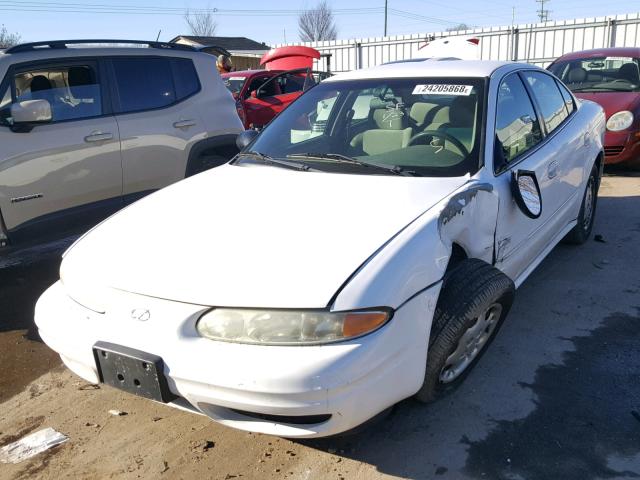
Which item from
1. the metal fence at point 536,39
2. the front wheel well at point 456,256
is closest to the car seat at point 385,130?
the front wheel well at point 456,256

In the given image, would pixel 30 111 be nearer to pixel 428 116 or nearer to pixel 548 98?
pixel 428 116

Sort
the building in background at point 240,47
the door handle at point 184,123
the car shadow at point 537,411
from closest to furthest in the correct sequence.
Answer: the car shadow at point 537,411
the door handle at point 184,123
the building in background at point 240,47

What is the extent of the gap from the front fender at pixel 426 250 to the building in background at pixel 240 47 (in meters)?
28.3

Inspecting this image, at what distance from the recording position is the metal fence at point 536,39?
1681cm

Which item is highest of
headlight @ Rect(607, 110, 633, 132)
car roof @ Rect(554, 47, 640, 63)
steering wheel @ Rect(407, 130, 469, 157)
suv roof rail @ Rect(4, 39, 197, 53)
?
suv roof rail @ Rect(4, 39, 197, 53)

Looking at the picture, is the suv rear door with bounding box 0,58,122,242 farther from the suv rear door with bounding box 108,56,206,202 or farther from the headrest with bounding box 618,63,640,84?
the headrest with bounding box 618,63,640,84

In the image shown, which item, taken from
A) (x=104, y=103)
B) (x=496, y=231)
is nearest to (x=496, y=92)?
(x=496, y=231)

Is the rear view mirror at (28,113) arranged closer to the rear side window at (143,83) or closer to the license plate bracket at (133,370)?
the rear side window at (143,83)

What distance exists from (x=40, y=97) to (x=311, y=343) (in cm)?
349

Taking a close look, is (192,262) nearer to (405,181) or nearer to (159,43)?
(405,181)

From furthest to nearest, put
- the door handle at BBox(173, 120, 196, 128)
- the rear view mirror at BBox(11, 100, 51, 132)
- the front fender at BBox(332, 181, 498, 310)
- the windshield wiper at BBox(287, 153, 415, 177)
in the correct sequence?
the door handle at BBox(173, 120, 196, 128), the rear view mirror at BBox(11, 100, 51, 132), the windshield wiper at BBox(287, 153, 415, 177), the front fender at BBox(332, 181, 498, 310)

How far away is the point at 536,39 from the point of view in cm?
1797

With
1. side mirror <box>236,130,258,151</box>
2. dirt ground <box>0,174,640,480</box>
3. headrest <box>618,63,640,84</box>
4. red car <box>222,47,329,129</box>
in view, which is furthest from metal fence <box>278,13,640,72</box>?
dirt ground <box>0,174,640,480</box>

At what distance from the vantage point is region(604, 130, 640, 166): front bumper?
7.08 meters
